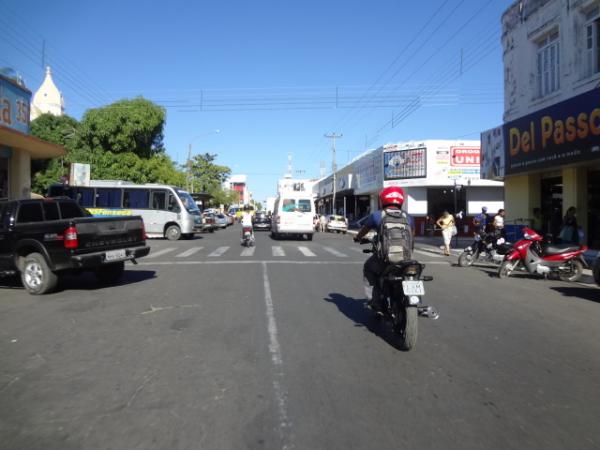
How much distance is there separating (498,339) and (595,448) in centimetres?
290

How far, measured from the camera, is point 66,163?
133 feet

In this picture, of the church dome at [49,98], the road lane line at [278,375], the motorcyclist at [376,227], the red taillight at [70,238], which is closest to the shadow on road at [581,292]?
the motorcyclist at [376,227]

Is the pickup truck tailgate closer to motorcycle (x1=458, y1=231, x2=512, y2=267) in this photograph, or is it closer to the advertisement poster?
motorcycle (x1=458, y1=231, x2=512, y2=267)

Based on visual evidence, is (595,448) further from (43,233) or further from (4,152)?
(4,152)

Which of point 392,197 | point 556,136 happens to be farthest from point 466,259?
point 392,197

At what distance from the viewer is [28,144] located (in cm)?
1897

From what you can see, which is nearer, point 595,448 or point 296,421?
point 595,448

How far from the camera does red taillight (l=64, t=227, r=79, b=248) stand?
9172mm

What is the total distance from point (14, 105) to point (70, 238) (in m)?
12.5

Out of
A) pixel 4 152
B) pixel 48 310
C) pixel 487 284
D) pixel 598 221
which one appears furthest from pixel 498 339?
pixel 4 152

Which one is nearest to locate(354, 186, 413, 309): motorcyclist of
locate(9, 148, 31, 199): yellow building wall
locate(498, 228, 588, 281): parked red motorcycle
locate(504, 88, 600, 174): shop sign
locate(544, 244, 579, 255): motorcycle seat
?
locate(498, 228, 588, 281): parked red motorcycle

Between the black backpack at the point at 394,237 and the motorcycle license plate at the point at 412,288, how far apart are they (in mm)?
486

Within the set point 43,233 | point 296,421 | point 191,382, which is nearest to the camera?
point 296,421

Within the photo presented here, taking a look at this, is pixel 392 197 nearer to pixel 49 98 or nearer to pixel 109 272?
pixel 109 272
